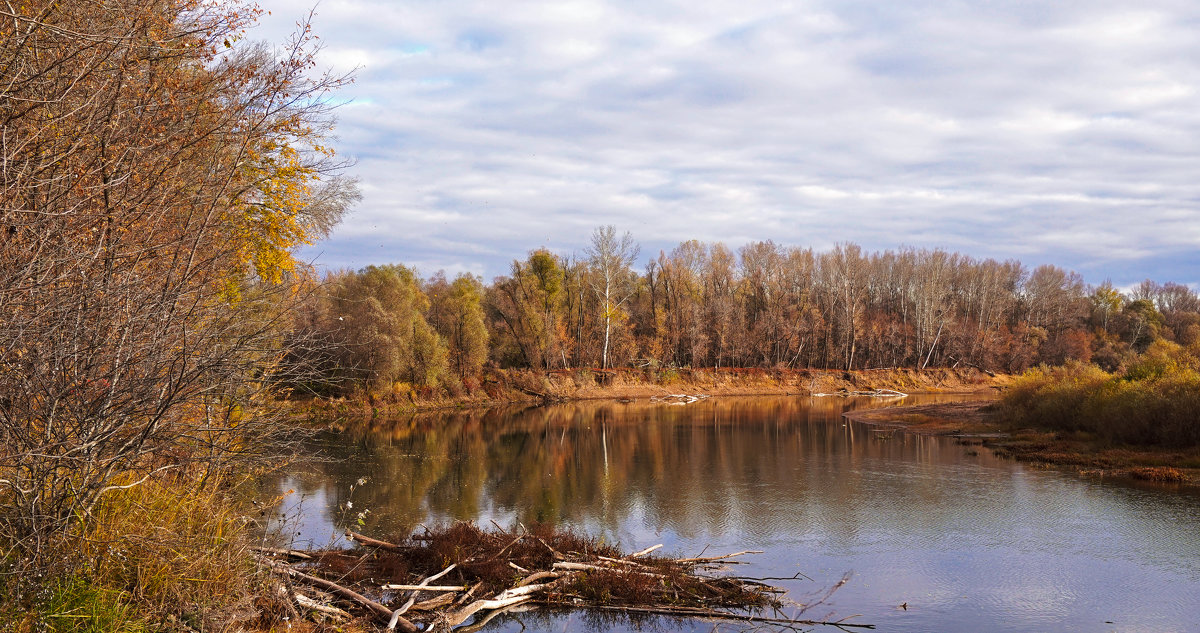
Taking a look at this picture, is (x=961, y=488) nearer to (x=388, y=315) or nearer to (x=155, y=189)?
(x=155, y=189)

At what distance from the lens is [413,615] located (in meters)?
10.0

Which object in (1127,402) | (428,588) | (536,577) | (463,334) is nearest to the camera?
(428,588)

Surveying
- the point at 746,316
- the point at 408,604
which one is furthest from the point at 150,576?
the point at 746,316

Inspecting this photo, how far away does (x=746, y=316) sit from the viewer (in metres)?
78.2

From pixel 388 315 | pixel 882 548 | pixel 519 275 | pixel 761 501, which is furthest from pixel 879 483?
pixel 519 275

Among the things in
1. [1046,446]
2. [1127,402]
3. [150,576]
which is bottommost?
[1046,446]

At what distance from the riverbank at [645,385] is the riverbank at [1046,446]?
20270mm

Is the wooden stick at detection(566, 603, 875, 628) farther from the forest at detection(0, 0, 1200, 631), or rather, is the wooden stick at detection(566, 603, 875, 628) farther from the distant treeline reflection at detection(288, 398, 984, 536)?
the forest at detection(0, 0, 1200, 631)

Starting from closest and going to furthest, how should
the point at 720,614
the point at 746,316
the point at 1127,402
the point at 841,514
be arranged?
the point at 720,614 → the point at 841,514 → the point at 1127,402 → the point at 746,316

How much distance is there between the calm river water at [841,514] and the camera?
12000mm

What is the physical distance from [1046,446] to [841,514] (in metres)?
15.1

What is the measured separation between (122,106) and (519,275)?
56.6 meters

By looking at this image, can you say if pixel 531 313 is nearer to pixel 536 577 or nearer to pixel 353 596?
pixel 536 577

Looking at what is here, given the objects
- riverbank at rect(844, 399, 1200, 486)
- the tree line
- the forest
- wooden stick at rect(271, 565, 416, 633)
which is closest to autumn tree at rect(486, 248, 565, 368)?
the tree line
